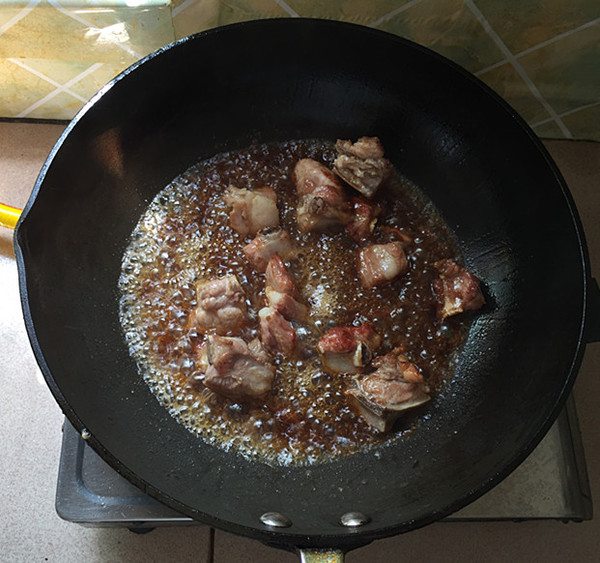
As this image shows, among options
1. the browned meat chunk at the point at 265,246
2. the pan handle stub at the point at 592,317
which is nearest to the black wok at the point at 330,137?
the pan handle stub at the point at 592,317

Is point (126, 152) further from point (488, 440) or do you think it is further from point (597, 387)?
point (597, 387)

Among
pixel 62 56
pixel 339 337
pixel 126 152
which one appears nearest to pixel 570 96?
pixel 339 337

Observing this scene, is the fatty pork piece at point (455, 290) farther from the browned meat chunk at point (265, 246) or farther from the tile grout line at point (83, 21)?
the tile grout line at point (83, 21)

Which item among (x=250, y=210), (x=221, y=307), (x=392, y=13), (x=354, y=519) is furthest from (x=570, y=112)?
(x=354, y=519)

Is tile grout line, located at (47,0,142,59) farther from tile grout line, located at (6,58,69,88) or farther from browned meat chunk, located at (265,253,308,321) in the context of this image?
browned meat chunk, located at (265,253,308,321)

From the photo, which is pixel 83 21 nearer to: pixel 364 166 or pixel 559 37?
pixel 364 166

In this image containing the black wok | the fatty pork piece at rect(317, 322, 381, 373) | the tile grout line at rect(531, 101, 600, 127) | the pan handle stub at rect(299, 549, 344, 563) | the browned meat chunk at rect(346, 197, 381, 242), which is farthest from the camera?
the tile grout line at rect(531, 101, 600, 127)

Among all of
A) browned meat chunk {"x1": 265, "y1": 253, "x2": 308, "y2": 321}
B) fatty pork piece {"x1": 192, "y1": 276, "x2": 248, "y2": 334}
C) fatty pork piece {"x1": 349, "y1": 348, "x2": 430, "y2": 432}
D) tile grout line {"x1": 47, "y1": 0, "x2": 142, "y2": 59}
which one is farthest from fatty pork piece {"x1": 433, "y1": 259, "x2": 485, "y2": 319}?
tile grout line {"x1": 47, "y1": 0, "x2": 142, "y2": 59}
